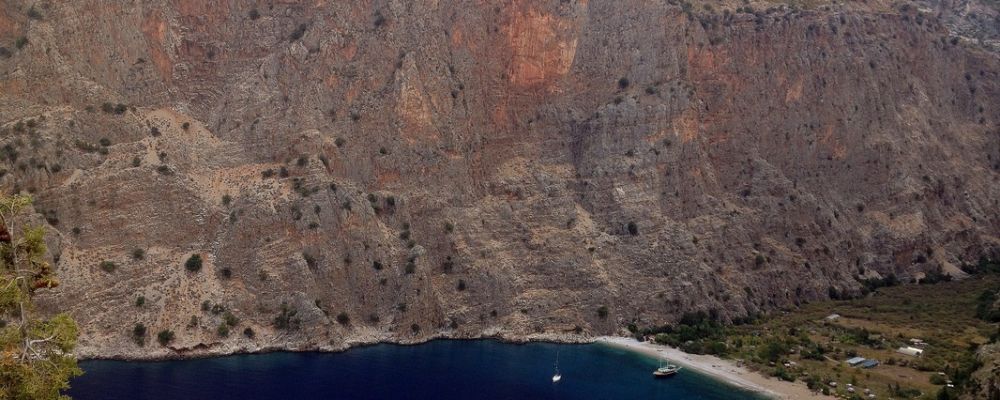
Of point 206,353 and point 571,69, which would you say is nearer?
point 206,353

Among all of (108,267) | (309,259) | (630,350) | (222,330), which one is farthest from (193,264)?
(630,350)

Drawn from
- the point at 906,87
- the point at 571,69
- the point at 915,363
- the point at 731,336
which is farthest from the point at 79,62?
the point at 906,87

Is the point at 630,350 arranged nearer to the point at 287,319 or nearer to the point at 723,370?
the point at 723,370

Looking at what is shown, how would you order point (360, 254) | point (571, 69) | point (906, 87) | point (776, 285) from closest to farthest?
point (360, 254) < point (776, 285) < point (571, 69) < point (906, 87)

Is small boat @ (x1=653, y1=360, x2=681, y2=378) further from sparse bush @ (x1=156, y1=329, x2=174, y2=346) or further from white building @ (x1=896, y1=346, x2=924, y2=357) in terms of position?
sparse bush @ (x1=156, y1=329, x2=174, y2=346)

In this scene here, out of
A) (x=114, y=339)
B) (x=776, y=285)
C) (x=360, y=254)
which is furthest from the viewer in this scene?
(x=776, y=285)

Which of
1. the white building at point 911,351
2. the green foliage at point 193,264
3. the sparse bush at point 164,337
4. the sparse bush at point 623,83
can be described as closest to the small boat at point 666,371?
the white building at point 911,351

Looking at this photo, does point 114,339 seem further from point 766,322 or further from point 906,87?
point 906,87

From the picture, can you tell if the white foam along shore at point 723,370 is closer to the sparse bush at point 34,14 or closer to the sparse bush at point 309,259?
the sparse bush at point 309,259
